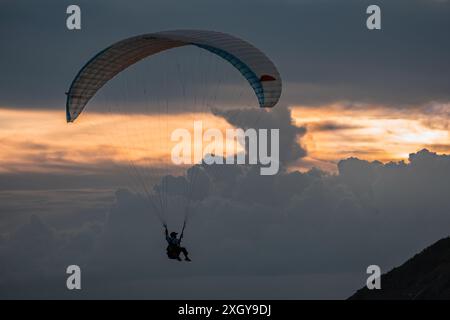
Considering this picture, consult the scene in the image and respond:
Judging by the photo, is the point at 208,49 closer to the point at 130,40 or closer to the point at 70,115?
the point at 130,40

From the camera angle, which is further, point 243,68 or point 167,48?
point 167,48

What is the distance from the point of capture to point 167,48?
6719cm

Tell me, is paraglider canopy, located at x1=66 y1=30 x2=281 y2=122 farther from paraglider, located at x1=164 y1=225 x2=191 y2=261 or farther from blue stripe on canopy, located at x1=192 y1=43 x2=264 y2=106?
paraglider, located at x1=164 y1=225 x2=191 y2=261

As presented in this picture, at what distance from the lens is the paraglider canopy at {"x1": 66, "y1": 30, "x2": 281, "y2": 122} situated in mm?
61000

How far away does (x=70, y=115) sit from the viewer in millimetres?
64938

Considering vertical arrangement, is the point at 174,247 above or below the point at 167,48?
below

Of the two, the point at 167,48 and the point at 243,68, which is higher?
the point at 167,48

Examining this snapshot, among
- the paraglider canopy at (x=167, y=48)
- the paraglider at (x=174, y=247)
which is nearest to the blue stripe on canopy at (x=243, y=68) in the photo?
the paraglider canopy at (x=167, y=48)

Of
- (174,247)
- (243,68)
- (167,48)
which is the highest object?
(167,48)

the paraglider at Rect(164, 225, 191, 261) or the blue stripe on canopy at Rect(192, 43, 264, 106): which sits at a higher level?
the blue stripe on canopy at Rect(192, 43, 264, 106)

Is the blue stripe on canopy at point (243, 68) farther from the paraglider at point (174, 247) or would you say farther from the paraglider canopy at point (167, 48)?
the paraglider at point (174, 247)

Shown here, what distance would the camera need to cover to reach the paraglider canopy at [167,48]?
61.0 m

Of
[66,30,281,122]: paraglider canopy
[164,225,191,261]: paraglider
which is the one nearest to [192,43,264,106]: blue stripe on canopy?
[66,30,281,122]: paraglider canopy
